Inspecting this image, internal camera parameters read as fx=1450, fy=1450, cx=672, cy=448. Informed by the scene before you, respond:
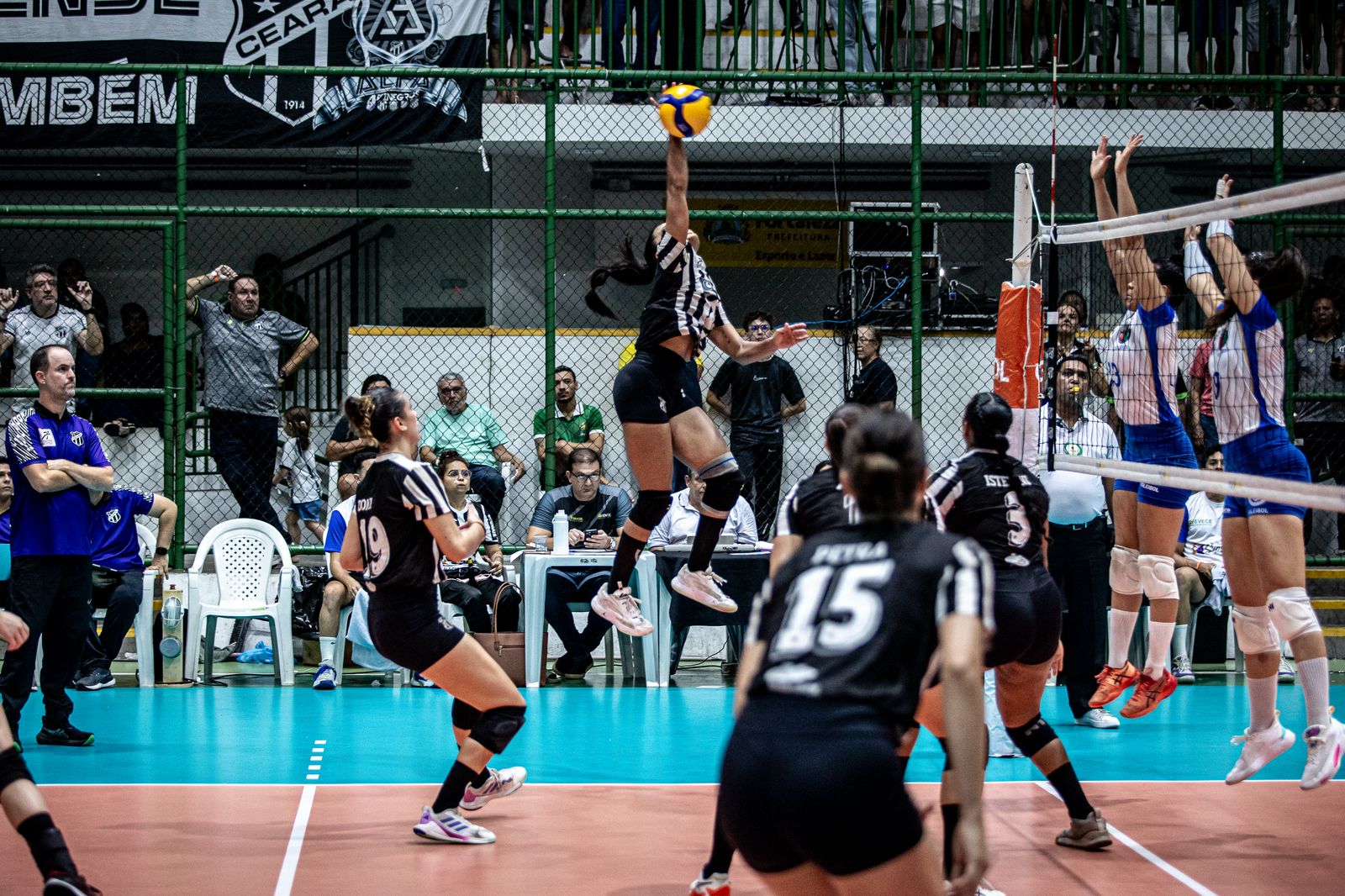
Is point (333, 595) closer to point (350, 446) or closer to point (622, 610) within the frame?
point (350, 446)

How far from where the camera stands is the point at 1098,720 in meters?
9.29

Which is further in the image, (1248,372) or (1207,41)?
(1207,41)

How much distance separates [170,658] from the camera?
34.8 feet

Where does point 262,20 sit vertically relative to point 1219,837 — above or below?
above

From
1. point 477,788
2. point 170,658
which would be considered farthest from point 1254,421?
point 170,658

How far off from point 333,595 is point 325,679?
0.61 meters

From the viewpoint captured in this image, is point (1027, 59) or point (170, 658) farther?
point (1027, 59)

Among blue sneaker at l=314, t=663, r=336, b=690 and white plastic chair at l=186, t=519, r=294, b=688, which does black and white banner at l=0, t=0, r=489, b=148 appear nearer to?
white plastic chair at l=186, t=519, r=294, b=688

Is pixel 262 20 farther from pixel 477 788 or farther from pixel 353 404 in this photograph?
pixel 477 788

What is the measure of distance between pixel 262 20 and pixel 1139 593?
9.07m

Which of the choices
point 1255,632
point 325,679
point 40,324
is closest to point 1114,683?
point 1255,632

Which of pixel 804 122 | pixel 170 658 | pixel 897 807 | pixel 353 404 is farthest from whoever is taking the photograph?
pixel 804 122

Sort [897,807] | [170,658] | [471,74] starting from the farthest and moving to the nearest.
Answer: [471,74] → [170,658] → [897,807]

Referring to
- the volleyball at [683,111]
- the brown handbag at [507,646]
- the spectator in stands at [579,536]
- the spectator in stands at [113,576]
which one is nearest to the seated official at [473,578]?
the brown handbag at [507,646]
